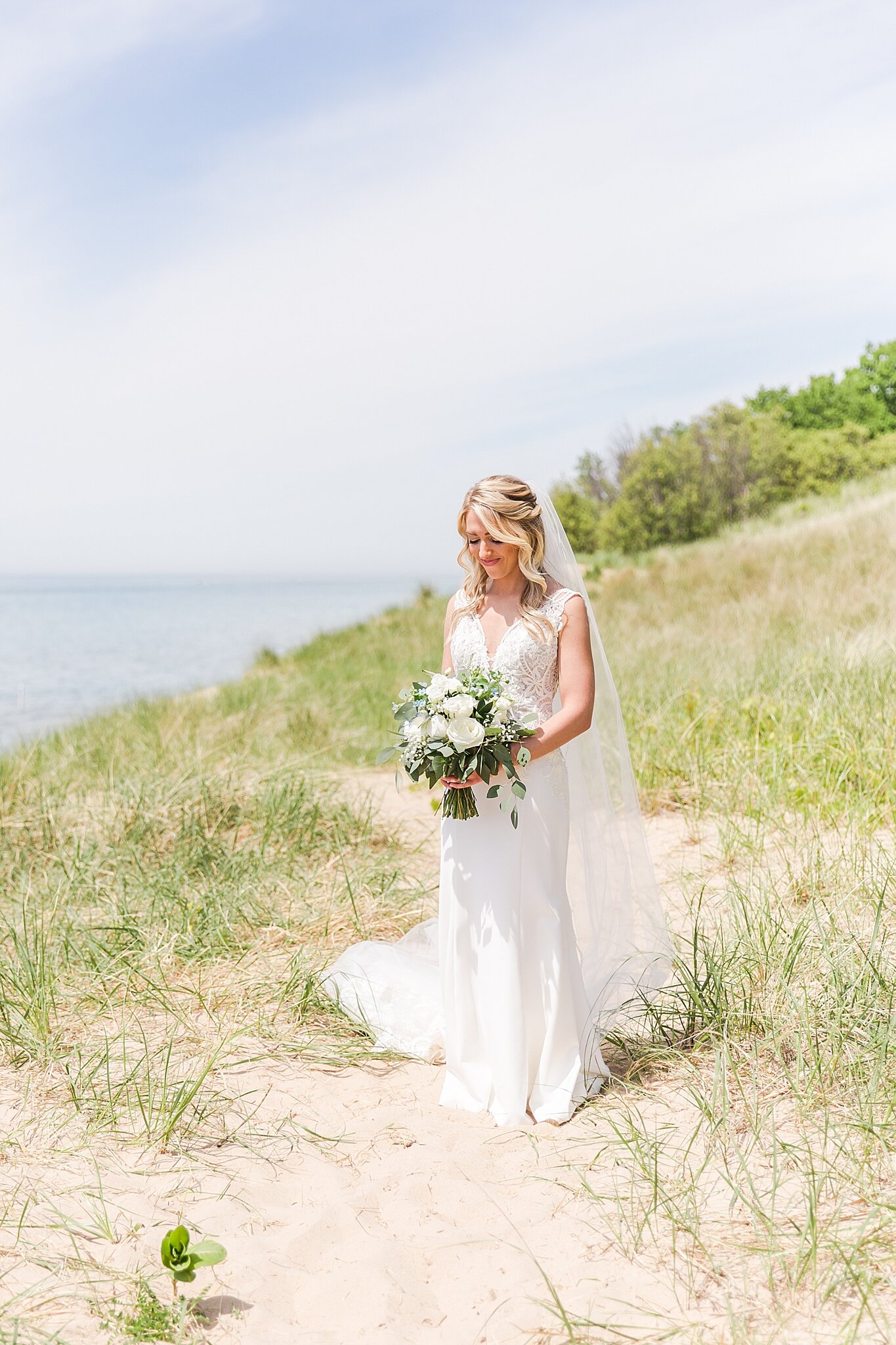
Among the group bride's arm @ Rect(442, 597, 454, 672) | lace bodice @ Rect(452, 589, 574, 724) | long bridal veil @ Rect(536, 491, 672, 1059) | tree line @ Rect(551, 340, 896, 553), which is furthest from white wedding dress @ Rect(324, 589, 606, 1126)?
tree line @ Rect(551, 340, 896, 553)

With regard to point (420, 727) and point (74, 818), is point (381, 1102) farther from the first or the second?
point (74, 818)

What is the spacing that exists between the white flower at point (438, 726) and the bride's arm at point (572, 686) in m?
0.33

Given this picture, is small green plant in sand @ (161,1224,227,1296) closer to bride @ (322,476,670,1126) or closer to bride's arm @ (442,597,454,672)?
bride @ (322,476,670,1126)

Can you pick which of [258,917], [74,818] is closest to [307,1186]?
[258,917]

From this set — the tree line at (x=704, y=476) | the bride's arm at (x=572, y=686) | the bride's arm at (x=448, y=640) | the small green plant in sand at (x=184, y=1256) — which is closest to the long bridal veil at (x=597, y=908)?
the bride's arm at (x=572, y=686)

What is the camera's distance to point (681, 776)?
688 centimetres

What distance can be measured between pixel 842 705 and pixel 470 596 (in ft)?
14.0

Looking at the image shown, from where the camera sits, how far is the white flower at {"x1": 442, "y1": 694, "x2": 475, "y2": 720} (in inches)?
128

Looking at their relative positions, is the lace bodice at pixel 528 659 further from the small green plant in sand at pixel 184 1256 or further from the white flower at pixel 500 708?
the small green plant in sand at pixel 184 1256

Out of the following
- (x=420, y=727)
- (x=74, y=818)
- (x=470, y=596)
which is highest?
(x=470, y=596)

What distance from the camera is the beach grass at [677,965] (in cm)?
268

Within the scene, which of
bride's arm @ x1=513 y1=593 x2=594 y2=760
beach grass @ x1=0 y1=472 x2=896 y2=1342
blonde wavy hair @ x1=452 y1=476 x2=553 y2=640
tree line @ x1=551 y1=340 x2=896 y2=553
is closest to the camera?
beach grass @ x1=0 y1=472 x2=896 y2=1342

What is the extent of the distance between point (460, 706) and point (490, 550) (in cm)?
74

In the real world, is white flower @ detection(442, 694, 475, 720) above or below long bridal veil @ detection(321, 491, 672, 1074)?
above
